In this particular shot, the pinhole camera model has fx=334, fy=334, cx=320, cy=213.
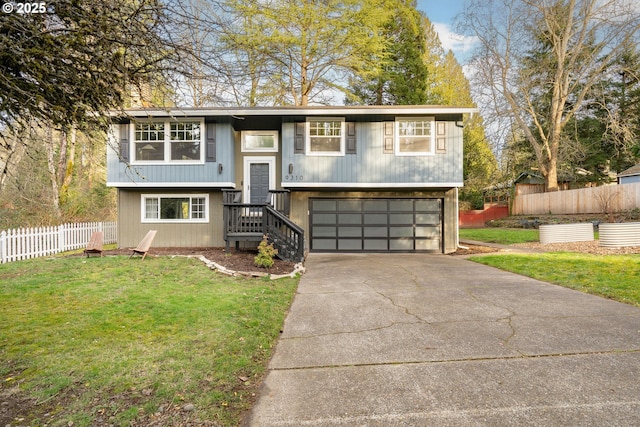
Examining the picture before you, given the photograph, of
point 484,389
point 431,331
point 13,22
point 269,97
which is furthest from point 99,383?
point 269,97

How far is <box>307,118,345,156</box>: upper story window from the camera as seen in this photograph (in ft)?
37.4

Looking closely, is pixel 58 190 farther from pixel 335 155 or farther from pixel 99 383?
pixel 99 383

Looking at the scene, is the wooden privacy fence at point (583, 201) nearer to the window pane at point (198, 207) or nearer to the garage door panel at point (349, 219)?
the garage door panel at point (349, 219)

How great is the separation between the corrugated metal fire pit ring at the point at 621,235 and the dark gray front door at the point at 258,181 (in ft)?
37.1

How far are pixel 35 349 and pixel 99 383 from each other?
4.06 ft

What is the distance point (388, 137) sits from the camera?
1139 cm

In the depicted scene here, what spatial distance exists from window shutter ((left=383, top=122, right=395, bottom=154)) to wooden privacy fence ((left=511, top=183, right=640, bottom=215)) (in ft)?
41.5

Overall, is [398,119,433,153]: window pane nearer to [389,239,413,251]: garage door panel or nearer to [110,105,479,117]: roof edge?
[110,105,479,117]: roof edge

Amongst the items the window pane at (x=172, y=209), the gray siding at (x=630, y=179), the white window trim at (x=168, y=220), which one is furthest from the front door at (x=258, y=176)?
the gray siding at (x=630, y=179)

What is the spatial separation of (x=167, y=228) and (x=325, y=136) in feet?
21.5

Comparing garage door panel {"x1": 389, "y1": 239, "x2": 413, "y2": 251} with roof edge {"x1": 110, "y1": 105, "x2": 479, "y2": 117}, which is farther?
garage door panel {"x1": 389, "y1": 239, "x2": 413, "y2": 251}

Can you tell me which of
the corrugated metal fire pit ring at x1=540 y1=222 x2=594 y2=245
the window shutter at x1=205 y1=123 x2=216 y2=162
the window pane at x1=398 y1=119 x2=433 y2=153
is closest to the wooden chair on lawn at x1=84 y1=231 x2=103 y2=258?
the window shutter at x1=205 y1=123 x2=216 y2=162

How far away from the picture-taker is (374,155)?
11391mm

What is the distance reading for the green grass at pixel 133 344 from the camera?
2492 mm
